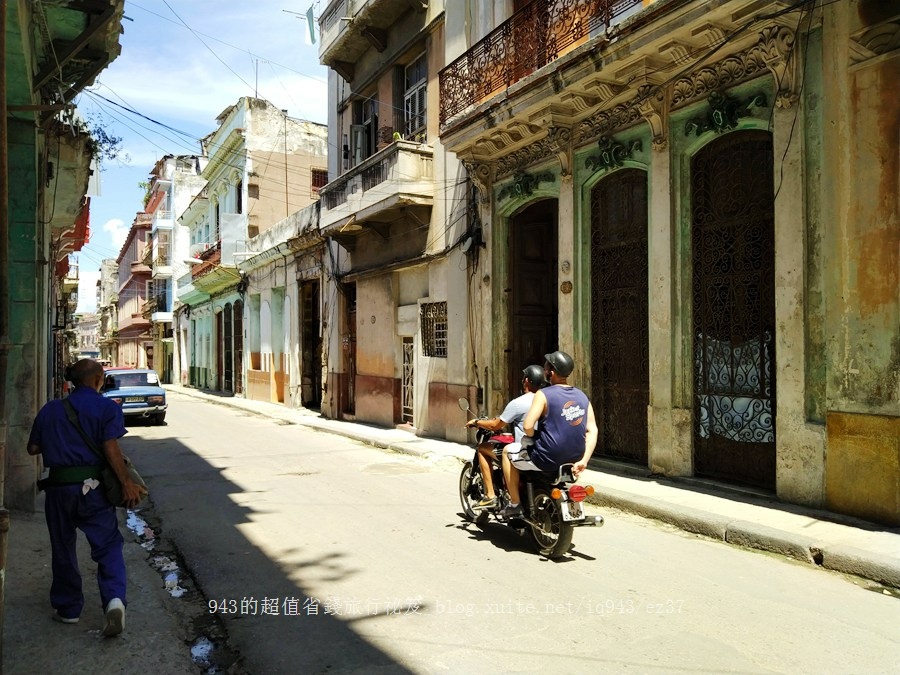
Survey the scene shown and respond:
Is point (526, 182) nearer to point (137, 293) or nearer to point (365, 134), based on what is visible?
point (365, 134)

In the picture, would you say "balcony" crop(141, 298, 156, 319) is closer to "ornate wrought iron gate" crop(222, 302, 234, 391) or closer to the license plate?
"ornate wrought iron gate" crop(222, 302, 234, 391)

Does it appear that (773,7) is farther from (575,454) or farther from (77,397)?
(77,397)

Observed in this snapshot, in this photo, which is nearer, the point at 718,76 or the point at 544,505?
the point at 544,505

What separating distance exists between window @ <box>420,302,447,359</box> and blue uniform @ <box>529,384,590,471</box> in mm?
8420

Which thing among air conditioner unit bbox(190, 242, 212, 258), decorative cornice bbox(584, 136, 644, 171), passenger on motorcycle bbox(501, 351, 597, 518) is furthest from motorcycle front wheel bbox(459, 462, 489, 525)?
air conditioner unit bbox(190, 242, 212, 258)

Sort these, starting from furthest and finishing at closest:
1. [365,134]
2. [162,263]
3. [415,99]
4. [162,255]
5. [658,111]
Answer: [162,255], [162,263], [365,134], [415,99], [658,111]

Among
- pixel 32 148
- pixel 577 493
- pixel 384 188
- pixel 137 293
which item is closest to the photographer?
pixel 577 493

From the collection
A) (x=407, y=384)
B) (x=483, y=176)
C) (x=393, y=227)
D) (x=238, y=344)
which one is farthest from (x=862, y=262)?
(x=238, y=344)

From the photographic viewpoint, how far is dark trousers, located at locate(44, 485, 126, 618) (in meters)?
4.13

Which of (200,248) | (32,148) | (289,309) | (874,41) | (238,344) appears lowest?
(238,344)

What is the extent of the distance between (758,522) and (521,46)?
7.78 meters

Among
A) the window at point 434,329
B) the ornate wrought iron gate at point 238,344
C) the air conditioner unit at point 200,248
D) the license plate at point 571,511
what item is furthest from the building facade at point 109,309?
the license plate at point 571,511

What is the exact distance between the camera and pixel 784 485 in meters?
7.35

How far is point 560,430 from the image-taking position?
5.71m
